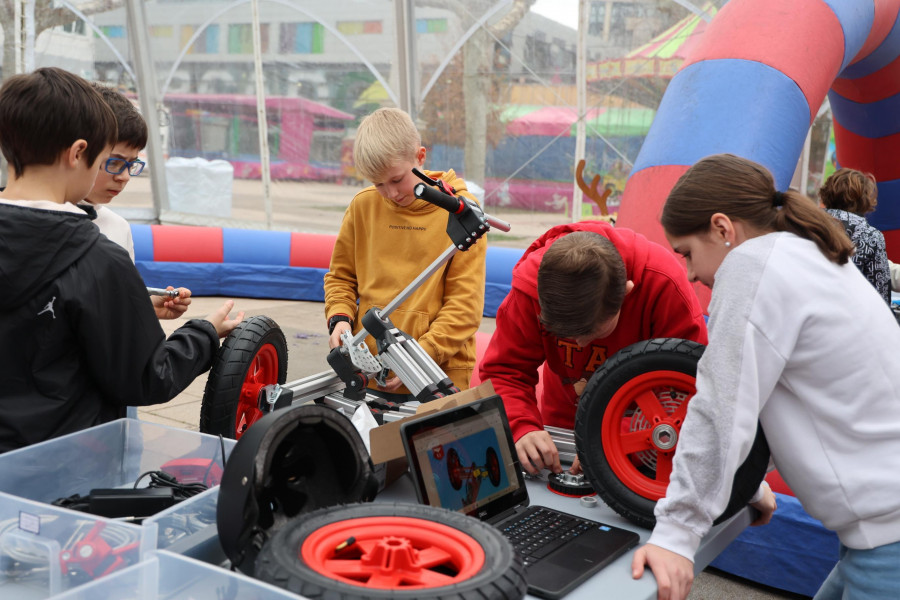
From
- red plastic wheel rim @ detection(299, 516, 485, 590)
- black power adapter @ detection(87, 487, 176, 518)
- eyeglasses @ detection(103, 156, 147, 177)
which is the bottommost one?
black power adapter @ detection(87, 487, 176, 518)

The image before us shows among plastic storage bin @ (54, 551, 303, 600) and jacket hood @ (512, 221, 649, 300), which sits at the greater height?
jacket hood @ (512, 221, 649, 300)

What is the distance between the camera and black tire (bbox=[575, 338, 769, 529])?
1.40 m

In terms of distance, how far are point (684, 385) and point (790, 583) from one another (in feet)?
5.63

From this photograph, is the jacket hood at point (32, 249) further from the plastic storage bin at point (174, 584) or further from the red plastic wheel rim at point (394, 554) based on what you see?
the red plastic wheel rim at point (394, 554)

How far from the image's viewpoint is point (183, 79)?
9.81 m

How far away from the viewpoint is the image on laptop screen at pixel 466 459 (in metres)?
1.32

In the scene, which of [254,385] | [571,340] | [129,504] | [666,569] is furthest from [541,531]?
[254,385]

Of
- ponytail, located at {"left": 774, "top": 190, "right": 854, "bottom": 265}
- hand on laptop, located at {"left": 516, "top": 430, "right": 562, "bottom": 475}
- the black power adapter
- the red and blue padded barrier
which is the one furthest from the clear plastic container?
the red and blue padded barrier

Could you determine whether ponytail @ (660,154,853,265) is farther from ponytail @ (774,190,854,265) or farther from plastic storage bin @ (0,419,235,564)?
plastic storage bin @ (0,419,235,564)

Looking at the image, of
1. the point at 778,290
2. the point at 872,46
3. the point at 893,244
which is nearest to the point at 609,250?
the point at 778,290

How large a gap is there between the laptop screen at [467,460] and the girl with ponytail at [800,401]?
0.28 m

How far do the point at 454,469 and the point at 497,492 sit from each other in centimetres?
11

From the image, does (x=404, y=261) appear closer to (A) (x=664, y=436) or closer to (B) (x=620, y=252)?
(B) (x=620, y=252)

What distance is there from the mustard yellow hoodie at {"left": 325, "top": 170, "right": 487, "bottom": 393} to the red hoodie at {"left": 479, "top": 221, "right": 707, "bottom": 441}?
15.3 inches
